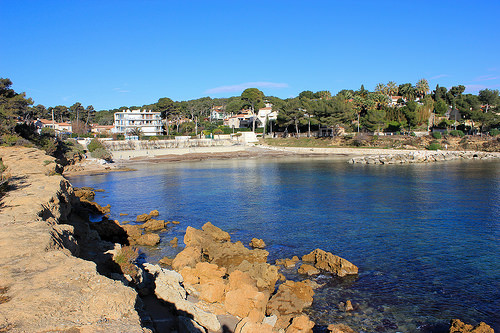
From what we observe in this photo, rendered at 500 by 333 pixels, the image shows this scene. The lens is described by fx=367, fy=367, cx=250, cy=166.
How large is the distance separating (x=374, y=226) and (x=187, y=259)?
13606mm

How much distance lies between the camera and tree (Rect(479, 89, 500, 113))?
97356 millimetres

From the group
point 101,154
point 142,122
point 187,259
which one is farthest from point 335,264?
point 142,122

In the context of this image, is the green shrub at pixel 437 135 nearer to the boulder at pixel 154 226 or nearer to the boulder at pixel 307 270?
the boulder at pixel 154 226

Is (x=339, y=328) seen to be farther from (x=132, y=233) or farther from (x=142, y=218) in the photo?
(x=142, y=218)

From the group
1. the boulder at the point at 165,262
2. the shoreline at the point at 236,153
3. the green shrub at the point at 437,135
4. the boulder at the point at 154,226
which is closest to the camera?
the boulder at the point at 165,262

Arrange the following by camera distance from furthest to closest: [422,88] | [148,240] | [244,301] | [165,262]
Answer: [422,88], [148,240], [165,262], [244,301]

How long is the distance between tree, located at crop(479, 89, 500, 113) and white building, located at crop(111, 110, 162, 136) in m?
95.2

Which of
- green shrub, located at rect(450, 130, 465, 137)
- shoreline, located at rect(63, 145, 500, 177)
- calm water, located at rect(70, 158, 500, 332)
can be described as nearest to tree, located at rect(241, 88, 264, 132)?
shoreline, located at rect(63, 145, 500, 177)

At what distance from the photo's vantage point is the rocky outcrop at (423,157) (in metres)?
69.2

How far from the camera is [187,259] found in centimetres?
1617

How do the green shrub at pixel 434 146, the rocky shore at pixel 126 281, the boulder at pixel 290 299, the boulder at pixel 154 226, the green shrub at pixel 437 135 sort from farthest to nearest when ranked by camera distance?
the green shrub at pixel 437 135, the green shrub at pixel 434 146, the boulder at pixel 154 226, the boulder at pixel 290 299, the rocky shore at pixel 126 281

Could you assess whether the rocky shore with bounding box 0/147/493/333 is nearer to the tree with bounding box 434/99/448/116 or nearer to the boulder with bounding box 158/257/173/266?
the boulder with bounding box 158/257/173/266

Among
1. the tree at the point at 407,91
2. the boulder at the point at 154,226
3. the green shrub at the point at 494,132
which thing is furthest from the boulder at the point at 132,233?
the tree at the point at 407,91

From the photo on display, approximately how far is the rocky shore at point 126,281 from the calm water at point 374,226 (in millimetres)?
1263
